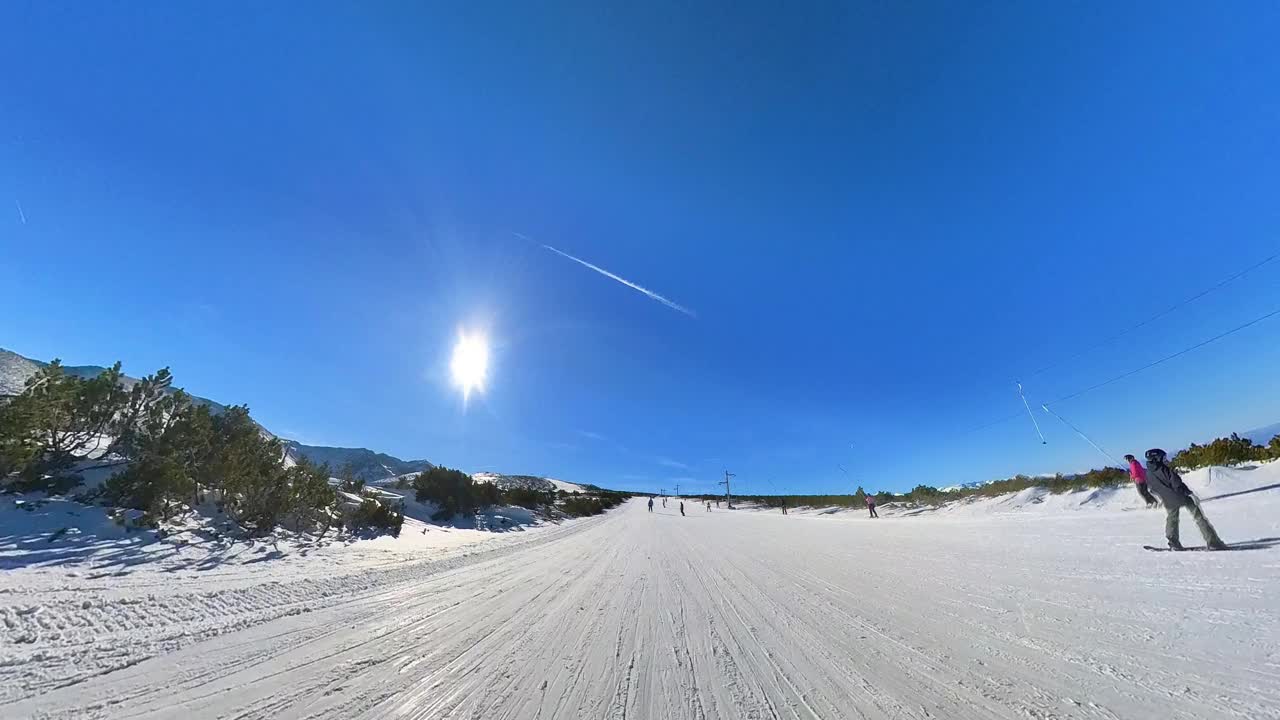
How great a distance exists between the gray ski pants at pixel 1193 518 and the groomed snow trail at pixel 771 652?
1.51 feet

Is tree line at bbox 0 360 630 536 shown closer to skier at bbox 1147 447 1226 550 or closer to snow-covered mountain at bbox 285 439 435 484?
skier at bbox 1147 447 1226 550

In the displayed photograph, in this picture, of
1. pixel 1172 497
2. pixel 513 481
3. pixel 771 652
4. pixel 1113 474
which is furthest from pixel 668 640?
pixel 513 481

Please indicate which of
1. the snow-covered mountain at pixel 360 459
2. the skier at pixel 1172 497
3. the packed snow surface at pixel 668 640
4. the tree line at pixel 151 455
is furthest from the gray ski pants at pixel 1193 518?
the snow-covered mountain at pixel 360 459

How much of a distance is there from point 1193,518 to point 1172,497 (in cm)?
33

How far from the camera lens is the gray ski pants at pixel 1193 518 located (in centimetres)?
641

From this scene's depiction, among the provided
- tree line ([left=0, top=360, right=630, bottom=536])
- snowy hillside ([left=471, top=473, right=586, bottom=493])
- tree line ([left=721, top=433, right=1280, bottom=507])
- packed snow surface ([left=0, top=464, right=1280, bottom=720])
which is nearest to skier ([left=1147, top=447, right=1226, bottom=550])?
packed snow surface ([left=0, top=464, right=1280, bottom=720])

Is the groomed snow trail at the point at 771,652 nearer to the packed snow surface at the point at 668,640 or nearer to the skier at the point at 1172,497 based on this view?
the packed snow surface at the point at 668,640

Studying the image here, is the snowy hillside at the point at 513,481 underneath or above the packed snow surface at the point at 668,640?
above

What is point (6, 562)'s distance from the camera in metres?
5.55

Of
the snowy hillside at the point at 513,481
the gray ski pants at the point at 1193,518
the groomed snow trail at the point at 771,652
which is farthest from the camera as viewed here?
the snowy hillside at the point at 513,481

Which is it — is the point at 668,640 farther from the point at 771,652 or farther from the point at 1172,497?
the point at 1172,497

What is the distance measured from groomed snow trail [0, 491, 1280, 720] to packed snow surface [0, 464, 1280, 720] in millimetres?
24

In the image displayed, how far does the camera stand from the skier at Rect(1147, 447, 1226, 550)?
6465 millimetres

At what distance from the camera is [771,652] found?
3.94 meters
